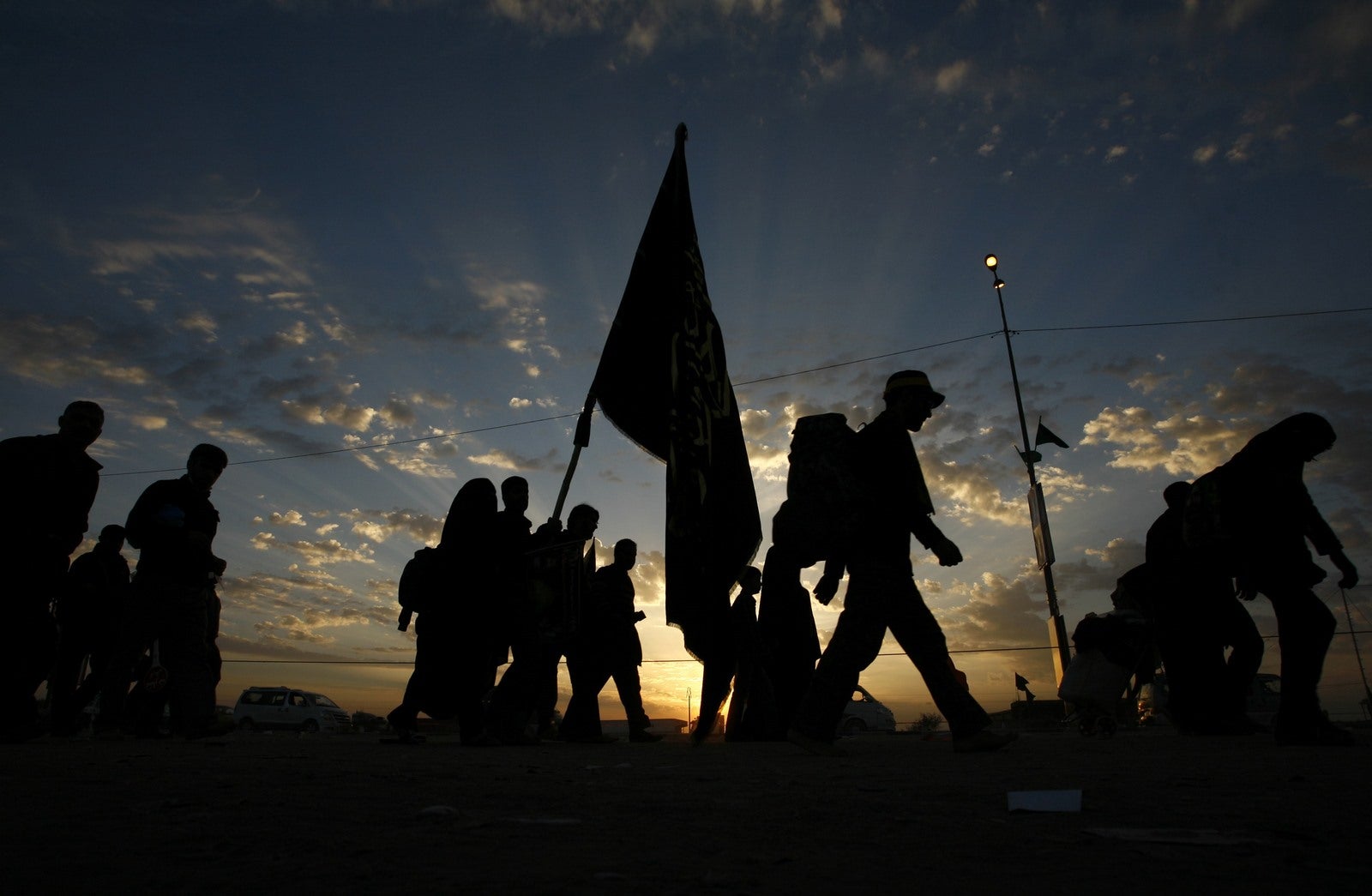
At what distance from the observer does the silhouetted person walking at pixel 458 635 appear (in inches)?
216

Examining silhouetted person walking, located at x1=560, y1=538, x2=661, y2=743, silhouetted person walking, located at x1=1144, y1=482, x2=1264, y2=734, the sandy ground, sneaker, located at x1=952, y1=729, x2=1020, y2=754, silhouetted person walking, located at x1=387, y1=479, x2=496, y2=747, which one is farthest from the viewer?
silhouetted person walking, located at x1=560, y1=538, x2=661, y2=743

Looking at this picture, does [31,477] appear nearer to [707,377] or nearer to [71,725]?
[71,725]

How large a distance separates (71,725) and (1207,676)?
25.2ft

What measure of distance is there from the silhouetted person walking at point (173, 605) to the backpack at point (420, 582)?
4.06ft

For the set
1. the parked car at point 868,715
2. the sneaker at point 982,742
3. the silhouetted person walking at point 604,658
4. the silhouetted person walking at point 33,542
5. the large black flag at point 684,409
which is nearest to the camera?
the sneaker at point 982,742

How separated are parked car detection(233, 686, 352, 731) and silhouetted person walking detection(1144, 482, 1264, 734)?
29.9 metres

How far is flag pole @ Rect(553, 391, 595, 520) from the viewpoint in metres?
6.17

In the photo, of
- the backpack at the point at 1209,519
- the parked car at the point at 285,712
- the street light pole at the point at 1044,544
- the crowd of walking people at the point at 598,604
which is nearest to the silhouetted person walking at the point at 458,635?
the crowd of walking people at the point at 598,604

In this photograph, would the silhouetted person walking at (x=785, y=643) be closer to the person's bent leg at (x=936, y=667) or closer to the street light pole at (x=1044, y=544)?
the person's bent leg at (x=936, y=667)

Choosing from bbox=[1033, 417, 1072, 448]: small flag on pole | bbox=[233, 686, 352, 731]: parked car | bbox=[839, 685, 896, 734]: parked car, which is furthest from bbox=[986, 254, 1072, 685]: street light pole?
bbox=[233, 686, 352, 731]: parked car

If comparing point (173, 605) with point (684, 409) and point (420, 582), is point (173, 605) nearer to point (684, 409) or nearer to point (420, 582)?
point (420, 582)

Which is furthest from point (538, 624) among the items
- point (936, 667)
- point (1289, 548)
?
point (1289, 548)

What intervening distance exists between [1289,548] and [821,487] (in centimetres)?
252

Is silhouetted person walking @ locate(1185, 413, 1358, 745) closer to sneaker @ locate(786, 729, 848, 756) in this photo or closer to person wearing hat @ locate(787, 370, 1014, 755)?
person wearing hat @ locate(787, 370, 1014, 755)
